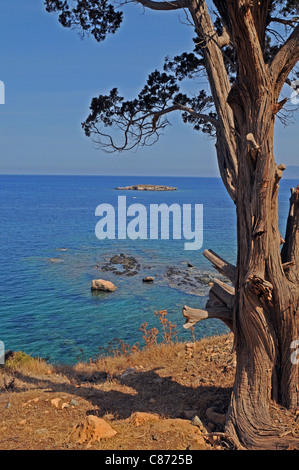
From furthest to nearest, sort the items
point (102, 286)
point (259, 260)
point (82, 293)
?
1. point (102, 286)
2. point (82, 293)
3. point (259, 260)

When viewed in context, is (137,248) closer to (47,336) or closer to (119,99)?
(47,336)

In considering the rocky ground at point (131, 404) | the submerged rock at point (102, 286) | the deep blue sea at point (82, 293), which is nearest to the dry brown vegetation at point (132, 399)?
the rocky ground at point (131, 404)

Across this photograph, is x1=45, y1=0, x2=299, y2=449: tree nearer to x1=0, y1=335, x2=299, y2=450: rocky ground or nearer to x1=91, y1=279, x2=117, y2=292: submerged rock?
x1=0, y1=335, x2=299, y2=450: rocky ground

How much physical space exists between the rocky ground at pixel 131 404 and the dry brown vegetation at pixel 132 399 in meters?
0.01

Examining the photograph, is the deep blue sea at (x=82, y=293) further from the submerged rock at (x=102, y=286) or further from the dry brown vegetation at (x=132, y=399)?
the dry brown vegetation at (x=132, y=399)

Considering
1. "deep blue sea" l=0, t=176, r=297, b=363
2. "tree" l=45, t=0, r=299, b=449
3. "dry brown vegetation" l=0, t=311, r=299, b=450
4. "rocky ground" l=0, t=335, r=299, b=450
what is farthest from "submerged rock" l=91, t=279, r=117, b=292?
"tree" l=45, t=0, r=299, b=449

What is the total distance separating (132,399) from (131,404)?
27 cm

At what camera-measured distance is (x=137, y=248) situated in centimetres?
4062

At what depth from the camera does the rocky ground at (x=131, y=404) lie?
5969mm

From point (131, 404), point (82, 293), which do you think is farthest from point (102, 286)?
point (131, 404)

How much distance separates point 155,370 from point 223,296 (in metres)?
3.50

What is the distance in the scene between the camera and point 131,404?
7457 mm

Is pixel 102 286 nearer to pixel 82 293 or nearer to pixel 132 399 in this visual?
pixel 82 293

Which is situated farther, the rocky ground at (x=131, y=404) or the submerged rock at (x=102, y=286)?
the submerged rock at (x=102, y=286)
